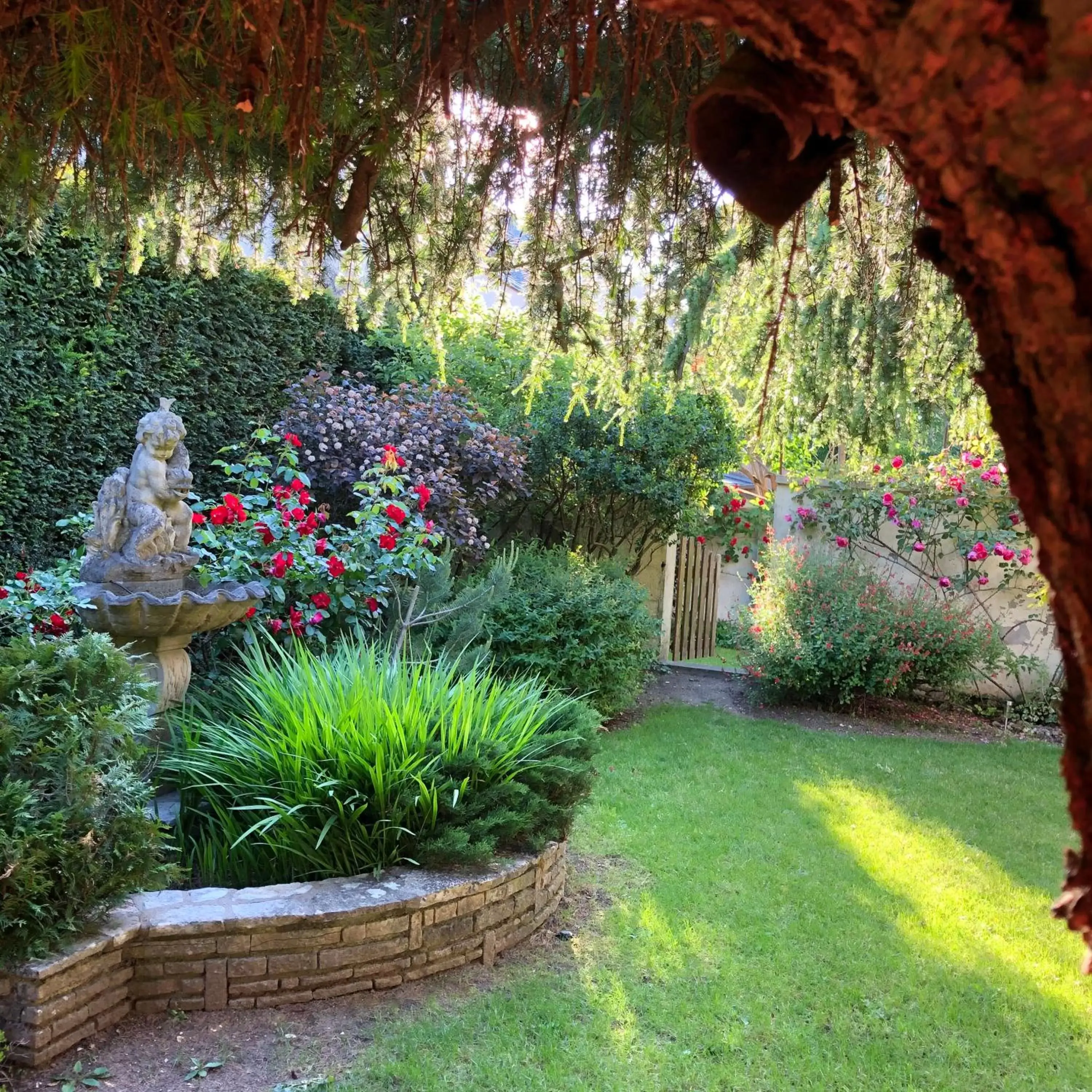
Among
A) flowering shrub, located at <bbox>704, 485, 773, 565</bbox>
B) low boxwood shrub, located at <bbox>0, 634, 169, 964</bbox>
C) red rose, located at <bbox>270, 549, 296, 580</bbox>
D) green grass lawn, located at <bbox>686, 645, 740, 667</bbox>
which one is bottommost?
green grass lawn, located at <bbox>686, 645, 740, 667</bbox>

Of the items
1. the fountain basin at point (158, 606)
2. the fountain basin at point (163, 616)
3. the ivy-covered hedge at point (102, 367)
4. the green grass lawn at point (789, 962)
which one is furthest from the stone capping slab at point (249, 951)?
the ivy-covered hedge at point (102, 367)

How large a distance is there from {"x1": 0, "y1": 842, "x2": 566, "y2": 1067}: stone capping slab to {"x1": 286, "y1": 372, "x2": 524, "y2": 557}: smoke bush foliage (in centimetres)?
396

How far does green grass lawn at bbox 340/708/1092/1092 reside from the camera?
9.63 feet

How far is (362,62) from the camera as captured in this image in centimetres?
276

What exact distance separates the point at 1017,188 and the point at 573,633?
21.2 feet

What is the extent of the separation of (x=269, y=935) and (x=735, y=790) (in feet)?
11.3

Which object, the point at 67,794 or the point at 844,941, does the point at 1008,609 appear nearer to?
the point at 844,941

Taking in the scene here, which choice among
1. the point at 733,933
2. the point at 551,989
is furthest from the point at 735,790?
the point at 551,989

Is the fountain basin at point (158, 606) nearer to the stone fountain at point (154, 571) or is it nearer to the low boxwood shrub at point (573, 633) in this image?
the stone fountain at point (154, 571)

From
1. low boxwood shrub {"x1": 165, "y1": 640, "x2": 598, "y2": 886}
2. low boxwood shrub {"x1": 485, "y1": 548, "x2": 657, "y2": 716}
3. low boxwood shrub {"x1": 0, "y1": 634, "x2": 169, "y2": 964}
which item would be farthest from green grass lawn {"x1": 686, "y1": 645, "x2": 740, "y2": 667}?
low boxwood shrub {"x1": 0, "y1": 634, "x2": 169, "y2": 964}

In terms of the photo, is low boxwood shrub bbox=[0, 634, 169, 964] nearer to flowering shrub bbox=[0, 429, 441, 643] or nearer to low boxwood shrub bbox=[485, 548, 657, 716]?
flowering shrub bbox=[0, 429, 441, 643]

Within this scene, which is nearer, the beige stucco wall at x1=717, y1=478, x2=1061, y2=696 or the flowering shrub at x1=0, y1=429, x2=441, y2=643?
the flowering shrub at x1=0, y1=429, x2=441, y2=643

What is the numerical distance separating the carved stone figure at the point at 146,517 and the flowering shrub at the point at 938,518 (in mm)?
6410

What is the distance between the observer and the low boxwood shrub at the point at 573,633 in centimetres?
680
